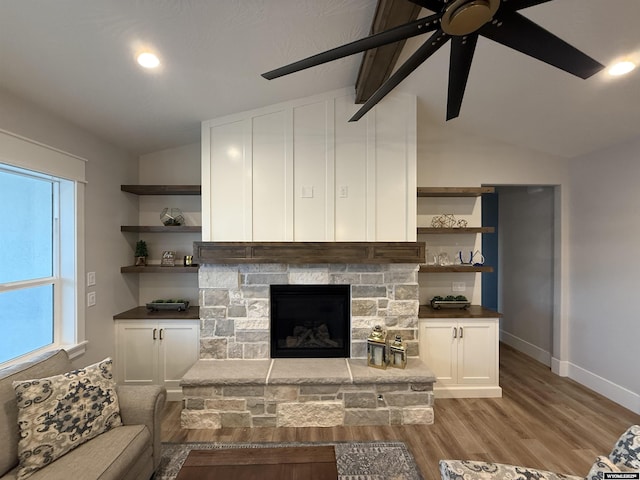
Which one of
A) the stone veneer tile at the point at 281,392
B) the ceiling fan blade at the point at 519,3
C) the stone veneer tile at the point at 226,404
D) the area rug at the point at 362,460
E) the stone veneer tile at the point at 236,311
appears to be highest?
the ceiling fan blade at the point at 519,3

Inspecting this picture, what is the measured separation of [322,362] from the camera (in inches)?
116

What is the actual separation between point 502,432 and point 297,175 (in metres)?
2.91

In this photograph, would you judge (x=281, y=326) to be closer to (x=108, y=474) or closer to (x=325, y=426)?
(x=325, y=426)

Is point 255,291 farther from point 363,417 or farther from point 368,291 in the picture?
point 363,417

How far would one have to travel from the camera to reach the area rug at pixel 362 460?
2082 mm

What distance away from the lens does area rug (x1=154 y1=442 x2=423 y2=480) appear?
2082 millimetres

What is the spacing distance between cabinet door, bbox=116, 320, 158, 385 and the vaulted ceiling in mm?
1914

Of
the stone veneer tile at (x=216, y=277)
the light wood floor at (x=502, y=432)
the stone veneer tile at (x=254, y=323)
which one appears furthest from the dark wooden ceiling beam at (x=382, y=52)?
the light wood floor at (x=502, y=432)

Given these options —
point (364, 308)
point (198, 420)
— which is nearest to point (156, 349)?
point (198, 420)

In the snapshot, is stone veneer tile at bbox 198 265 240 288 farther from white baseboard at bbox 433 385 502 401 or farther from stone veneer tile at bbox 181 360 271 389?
white baseboard at bbox 433 385 502 401

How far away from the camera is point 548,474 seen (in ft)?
4.32

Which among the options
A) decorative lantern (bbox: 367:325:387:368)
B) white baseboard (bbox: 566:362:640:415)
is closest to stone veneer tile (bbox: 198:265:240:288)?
decorative lantern (bbox: 367:325:387:368)

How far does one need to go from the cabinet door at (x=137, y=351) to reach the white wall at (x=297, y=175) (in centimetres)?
120

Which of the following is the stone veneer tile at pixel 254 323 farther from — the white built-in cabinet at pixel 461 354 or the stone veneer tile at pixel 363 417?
the white built-in cabinet at pixel 461 354
